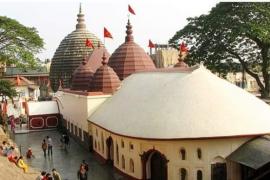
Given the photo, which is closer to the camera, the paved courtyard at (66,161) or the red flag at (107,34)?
the paved courtyard at (66,161)

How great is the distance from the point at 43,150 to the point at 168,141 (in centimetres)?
1550

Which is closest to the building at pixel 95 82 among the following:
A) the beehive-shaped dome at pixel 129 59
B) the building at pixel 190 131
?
the beehive-shaped dome at pixel 129 59

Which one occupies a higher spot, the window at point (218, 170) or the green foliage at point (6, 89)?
the green foliage at point (6, 89)

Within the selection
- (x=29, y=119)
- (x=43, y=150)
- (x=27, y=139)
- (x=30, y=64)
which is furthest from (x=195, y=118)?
(x=29, y=119)

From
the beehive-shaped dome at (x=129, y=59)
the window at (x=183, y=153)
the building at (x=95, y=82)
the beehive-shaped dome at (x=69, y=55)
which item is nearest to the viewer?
the window at (x=183, y=153)

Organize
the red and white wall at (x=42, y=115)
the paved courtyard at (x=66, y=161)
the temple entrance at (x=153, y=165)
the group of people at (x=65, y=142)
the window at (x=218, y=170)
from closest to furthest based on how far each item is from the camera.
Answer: the window at (x=218, y=170)
the temple entrance at (x=153, y=165)
the paved courtyard at (x=66, y=161)
the group of people at (x=65, y=142)
the red and white wall at (x=42, y=115)

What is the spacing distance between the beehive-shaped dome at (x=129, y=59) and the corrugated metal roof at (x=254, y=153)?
61.0 ft

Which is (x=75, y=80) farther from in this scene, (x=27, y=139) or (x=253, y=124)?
(x=253, y=124)

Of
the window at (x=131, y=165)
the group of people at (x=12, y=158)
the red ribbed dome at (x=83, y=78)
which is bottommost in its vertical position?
the window at (x=131, y=165)

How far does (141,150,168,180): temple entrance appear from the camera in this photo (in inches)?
901

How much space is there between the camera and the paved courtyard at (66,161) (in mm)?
26933

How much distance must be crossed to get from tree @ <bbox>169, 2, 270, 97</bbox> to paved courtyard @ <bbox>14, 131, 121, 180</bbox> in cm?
1573

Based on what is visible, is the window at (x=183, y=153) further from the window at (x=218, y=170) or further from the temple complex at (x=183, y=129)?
the window at (x=218, y=170)

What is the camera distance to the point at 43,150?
34406mm
